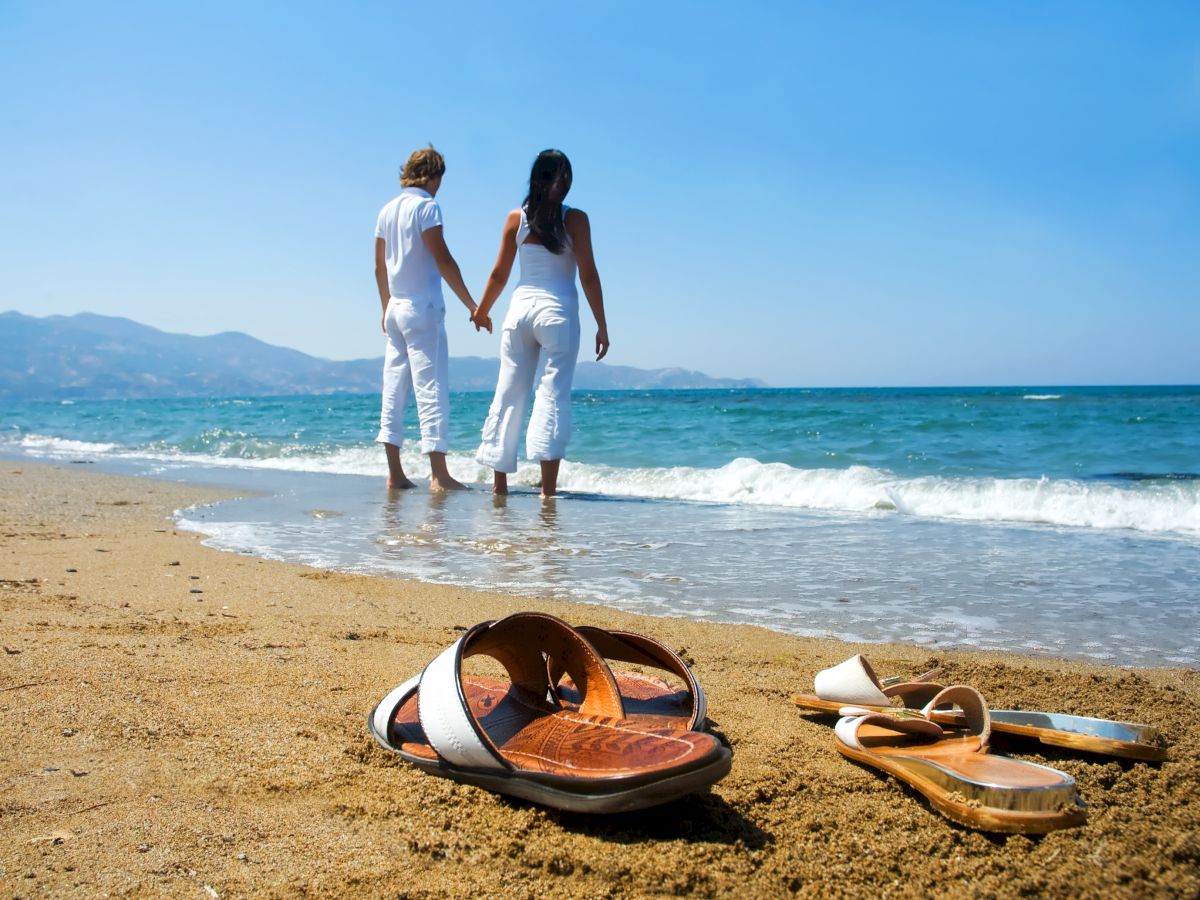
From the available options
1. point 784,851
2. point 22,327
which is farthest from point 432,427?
point 22,327

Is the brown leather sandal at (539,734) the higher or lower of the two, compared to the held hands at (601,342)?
lower

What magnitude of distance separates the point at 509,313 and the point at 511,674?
16.5 ft

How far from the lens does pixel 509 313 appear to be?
683 cm

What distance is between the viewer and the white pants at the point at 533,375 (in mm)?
6660

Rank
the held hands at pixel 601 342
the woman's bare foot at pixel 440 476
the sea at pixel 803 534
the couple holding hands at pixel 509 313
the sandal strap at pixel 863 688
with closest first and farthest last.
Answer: the sandal strap at pixel 863 688 → the sea at pixel 803 534 → the couple holding hands at pixel 509 313 → the held hands at pixel 601 342 → the woman's bare foot at pixel 440 476

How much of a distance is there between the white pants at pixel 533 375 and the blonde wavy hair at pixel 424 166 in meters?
1.24

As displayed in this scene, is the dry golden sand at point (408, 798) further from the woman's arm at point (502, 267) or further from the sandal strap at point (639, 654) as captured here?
the woman's arm at point (502, 267)

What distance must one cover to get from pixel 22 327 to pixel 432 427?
691 feet

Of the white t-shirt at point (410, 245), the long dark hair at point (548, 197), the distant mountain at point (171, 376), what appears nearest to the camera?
the long dark hair at point (548, 197)

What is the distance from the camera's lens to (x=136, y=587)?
353 centimetres

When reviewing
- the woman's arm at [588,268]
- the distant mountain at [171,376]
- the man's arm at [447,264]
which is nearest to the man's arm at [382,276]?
the man's arm at [447,264]

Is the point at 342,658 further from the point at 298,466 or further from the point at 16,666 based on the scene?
the point at 298,466

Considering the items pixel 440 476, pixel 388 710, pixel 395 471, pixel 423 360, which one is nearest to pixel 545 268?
pixel 423 360

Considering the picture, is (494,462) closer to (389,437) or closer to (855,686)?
(389,437)
